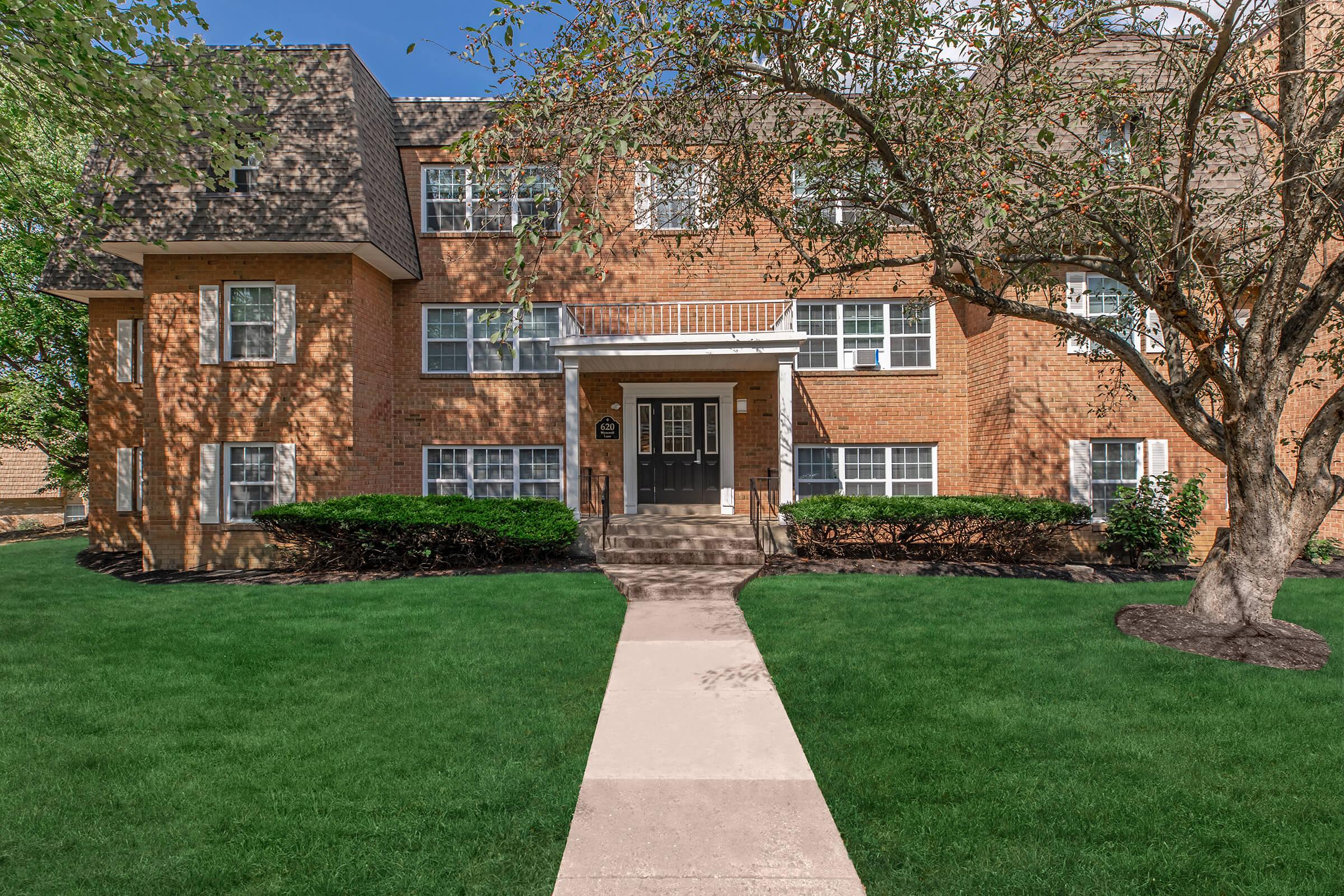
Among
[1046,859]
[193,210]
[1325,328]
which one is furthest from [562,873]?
[193,210]

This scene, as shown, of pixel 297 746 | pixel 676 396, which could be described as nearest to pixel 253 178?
pixel 676 396

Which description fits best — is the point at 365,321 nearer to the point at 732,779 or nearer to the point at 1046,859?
the point at 732,779

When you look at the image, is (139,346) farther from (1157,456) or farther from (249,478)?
(1157,456)

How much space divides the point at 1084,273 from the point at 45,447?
24885 mm

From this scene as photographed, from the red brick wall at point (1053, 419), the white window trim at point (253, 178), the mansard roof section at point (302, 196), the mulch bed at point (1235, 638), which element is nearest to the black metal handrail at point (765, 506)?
the red brick wall at point (1053, 419)

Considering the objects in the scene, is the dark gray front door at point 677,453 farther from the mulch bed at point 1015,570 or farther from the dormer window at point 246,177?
the dormer window at point 246,177

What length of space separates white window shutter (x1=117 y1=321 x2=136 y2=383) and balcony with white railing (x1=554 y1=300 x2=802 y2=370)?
9602 millimetres

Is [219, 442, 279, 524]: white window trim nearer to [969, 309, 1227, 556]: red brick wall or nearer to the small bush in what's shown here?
[969, 309, 1227, 556]: red brick wall

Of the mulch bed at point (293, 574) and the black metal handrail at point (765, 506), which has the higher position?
the black metal handrail at point (765, 506)

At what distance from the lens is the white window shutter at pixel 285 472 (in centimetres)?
1246

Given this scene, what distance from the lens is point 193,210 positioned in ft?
39.5

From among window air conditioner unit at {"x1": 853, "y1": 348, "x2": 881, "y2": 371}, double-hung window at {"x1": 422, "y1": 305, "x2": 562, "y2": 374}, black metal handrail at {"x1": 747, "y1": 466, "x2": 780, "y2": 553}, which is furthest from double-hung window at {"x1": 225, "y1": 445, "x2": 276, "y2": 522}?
window air conditioner unit at {"x1": 853, "y1": 348, "x2": 881, "y2": 371}

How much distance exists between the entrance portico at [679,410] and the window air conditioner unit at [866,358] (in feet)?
5.33

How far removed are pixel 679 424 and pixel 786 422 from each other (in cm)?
267
